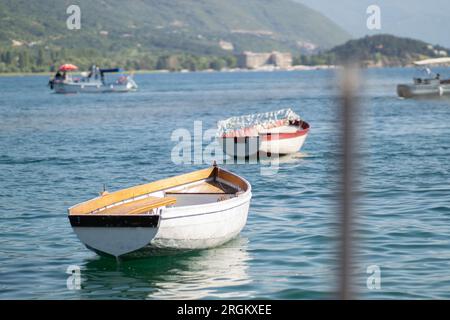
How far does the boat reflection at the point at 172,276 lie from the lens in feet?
A: 47.5

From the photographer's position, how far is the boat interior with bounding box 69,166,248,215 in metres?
16.7

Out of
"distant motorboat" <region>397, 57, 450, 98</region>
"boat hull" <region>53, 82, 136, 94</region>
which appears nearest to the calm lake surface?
"distant motorboat" <region>397, 57, 450, 98</region>

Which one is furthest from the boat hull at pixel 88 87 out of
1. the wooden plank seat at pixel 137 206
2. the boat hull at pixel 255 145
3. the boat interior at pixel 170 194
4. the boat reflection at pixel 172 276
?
the boat reflection at pixel 172 276

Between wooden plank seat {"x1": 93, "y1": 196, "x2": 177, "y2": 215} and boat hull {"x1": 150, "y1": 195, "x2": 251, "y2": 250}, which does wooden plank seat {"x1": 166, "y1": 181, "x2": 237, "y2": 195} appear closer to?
wooden plank seat {"x1": 93, "y1": 196, "x2": 177, "y2": 215}

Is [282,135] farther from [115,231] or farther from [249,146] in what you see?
[115,231]

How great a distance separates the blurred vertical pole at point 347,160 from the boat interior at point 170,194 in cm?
1207

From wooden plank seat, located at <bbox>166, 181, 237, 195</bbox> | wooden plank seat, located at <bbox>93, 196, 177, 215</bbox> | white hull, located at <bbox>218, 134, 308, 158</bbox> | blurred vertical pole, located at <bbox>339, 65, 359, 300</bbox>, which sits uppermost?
blurred vertical pole, located at <bbox>339, 65, 359, 300</bbox>

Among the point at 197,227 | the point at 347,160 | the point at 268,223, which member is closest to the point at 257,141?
the point at 268,223

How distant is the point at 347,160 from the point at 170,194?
15.7 m

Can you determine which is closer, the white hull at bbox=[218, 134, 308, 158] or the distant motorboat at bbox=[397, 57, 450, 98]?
the white hull at bbox=[218, 134, 308, 158]

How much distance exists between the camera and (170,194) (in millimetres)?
19297

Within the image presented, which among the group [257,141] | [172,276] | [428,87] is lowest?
[172,276]
